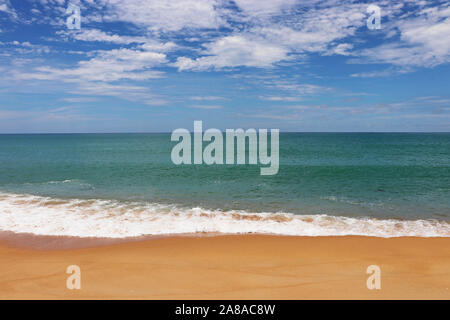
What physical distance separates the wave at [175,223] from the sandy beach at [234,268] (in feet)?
3.01

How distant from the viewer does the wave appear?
385 inches

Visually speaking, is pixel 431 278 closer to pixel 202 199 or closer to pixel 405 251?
pixel 405 251

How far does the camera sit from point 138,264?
7.16 meters

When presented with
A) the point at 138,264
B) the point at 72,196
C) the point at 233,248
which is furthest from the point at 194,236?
the point at 72,196

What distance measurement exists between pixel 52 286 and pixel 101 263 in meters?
1.24

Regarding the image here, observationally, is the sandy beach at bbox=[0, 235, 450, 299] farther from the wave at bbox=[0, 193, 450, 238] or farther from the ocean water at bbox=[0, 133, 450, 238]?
the ocean water at bbox=[0, 133, 450, 238]

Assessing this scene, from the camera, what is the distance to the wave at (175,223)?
32.1 feet

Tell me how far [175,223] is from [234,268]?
14.4 feet

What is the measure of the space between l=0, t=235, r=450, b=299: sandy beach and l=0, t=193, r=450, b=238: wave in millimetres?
917
